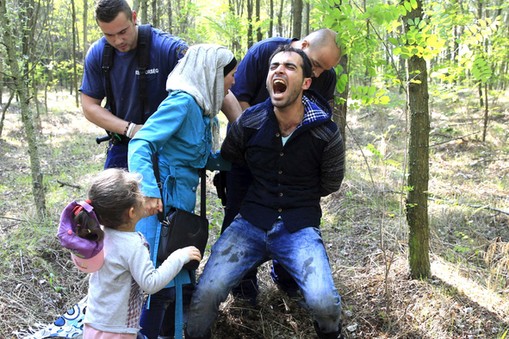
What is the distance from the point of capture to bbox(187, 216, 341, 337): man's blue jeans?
2.55 meters

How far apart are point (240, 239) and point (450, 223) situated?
314 centimetres

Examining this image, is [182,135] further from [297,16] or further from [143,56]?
[297,16]

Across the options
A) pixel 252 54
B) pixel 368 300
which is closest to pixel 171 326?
pixel 368 300

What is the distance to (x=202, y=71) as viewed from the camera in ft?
8.72

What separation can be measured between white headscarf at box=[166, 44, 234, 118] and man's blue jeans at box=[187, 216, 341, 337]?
96 cm

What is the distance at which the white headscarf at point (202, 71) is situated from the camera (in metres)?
2.64

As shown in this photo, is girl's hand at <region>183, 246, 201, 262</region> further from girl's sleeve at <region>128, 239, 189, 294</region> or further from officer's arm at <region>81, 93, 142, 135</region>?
officer's arm at <region>81, 93, 142, 135</region>

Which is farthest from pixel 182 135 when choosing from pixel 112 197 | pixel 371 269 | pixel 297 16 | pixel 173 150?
pixel 297 16

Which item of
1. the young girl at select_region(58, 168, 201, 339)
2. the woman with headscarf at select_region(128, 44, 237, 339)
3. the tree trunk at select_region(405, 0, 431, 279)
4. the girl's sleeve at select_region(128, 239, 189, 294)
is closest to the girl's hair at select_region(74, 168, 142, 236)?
the young girl at select_region(58, 168, 201, 339)

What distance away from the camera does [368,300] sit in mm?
3348

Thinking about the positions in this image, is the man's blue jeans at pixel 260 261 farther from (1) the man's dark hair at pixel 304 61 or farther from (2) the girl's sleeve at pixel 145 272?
Result: (1) the man's dark hair at pixel 304 61

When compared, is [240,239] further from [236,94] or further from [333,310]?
[236,94]

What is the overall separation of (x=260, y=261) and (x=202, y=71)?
4.62ft

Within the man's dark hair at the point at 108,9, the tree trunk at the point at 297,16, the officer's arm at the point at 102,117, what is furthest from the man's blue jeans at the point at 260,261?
the tree trunk at the point at 297,16
